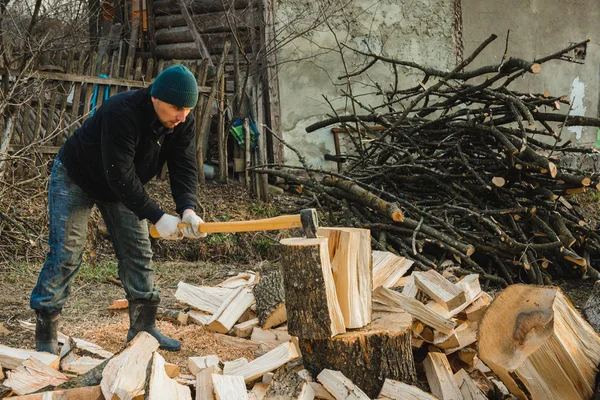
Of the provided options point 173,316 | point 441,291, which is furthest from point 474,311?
point 173,316

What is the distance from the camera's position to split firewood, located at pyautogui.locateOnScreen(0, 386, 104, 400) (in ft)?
9.48

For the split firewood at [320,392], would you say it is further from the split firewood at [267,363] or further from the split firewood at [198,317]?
the split firewood at [198,317]

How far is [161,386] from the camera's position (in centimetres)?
282

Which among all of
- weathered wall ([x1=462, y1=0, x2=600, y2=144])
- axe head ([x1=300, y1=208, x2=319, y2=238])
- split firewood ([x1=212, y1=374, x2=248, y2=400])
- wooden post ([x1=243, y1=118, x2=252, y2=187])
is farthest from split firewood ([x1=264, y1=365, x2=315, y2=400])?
weathered wall ([x1=462, y1=0, x2=600, y2=144])

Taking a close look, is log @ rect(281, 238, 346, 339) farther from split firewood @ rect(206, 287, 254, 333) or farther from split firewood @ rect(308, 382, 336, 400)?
split firewood @ rect(206, 287, 254, 333)

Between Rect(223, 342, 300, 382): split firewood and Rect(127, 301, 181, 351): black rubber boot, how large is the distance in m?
0.77

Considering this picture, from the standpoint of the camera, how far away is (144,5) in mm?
11188

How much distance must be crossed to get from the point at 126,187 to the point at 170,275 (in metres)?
2.73

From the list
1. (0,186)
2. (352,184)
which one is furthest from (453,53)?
(0,186)

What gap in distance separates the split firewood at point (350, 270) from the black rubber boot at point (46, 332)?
1612 mm

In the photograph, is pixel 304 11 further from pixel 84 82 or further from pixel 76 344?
pixel 76 344

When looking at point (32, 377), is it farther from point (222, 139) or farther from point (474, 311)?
point (222, 139)

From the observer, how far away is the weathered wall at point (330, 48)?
880 centimetres

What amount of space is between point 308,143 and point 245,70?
130 cm
